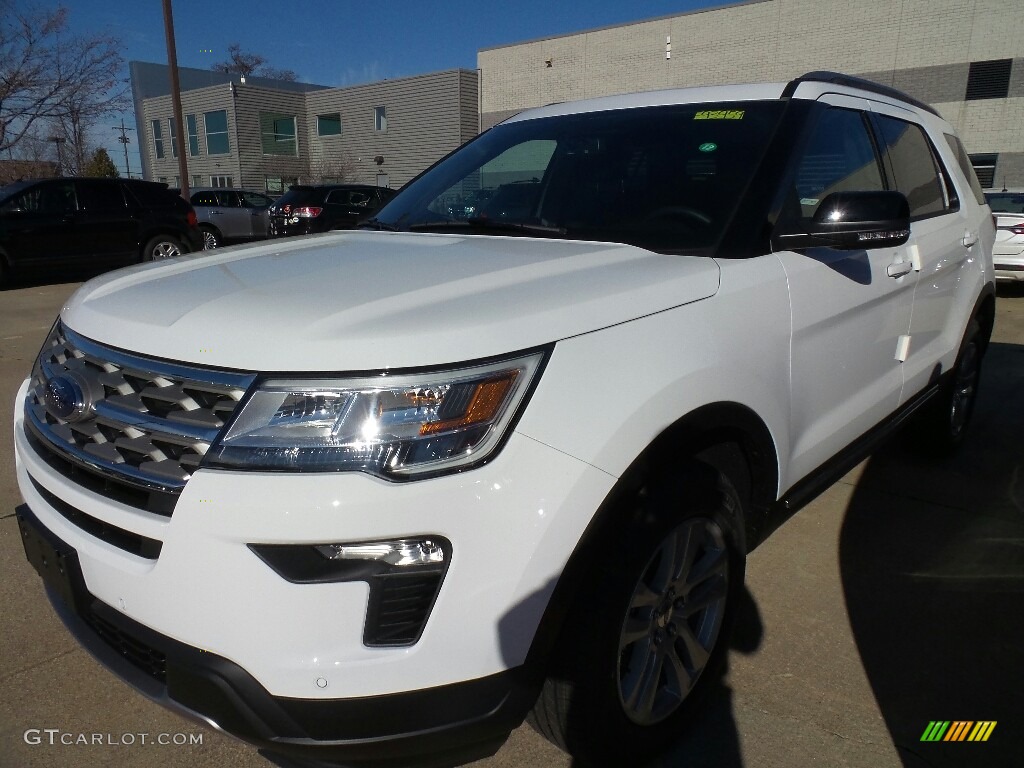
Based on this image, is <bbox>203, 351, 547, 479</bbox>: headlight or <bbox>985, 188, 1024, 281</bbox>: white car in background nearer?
<bbox>203, 351, 547, 479</bbox>: headlight

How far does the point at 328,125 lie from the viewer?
36.1 meters

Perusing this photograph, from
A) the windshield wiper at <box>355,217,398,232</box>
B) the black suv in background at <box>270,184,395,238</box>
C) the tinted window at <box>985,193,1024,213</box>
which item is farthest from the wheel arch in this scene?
the black suv in background at <box>270,184,395,238</box>

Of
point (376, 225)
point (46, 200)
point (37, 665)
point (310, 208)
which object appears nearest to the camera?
point (37, 665)

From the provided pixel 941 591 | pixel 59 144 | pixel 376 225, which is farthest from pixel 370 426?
pixel 59 144

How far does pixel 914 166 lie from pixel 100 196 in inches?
489

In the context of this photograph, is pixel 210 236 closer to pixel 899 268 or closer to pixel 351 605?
pixel 899 268

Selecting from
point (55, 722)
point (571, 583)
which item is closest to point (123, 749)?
point (55, 722)

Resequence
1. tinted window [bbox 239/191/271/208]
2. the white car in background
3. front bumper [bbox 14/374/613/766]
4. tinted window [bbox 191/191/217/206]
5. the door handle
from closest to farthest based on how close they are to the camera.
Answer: front bumper [bbox 14/374/613/766] < the door handle < the white car in background < tinted window [bbox 191/191/217/206] < tinted window [bbox 239/191/271/208]

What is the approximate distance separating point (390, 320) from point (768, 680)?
174 centimetres

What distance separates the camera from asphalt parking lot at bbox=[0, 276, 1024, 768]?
2088 millimetres

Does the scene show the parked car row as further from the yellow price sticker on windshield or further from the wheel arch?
the wheel arch

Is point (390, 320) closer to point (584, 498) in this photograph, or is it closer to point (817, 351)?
point (584, 498)

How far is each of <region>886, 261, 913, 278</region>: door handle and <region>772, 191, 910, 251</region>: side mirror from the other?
58cm

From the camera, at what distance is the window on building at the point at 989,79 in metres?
21.4
